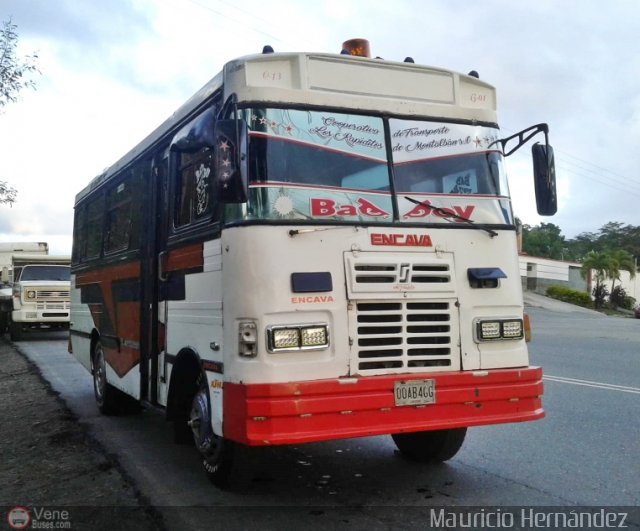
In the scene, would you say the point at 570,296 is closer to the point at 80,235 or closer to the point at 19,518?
the point at 80,235

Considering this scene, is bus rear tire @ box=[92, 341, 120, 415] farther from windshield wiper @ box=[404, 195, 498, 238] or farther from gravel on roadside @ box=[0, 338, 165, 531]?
windshield wiper @ box=[404, 195, 498, 238]

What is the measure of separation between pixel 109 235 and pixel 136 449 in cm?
277

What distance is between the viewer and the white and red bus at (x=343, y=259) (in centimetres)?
439

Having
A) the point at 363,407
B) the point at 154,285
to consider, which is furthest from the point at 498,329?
the point at 154,285

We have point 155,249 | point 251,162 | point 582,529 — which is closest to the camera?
point 582,529

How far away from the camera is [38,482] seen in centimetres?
544

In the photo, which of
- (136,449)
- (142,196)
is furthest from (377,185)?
(136,449)

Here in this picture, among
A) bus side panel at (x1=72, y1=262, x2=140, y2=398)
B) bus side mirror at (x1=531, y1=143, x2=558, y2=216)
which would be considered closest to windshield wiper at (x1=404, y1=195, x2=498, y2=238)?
bus side mirror at (x1=531, y1=143, x2=558, y2=216)

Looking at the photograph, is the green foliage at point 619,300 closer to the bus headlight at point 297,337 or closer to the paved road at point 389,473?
the paved road at point 389,473

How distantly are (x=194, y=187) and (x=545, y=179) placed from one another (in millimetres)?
2719

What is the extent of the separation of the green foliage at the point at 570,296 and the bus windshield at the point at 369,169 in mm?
44444

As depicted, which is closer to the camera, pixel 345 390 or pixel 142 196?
pixel 345 390

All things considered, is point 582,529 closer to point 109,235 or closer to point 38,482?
point 38,482

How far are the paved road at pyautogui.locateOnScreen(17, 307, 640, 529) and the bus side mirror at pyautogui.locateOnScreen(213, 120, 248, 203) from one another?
2.00 m
